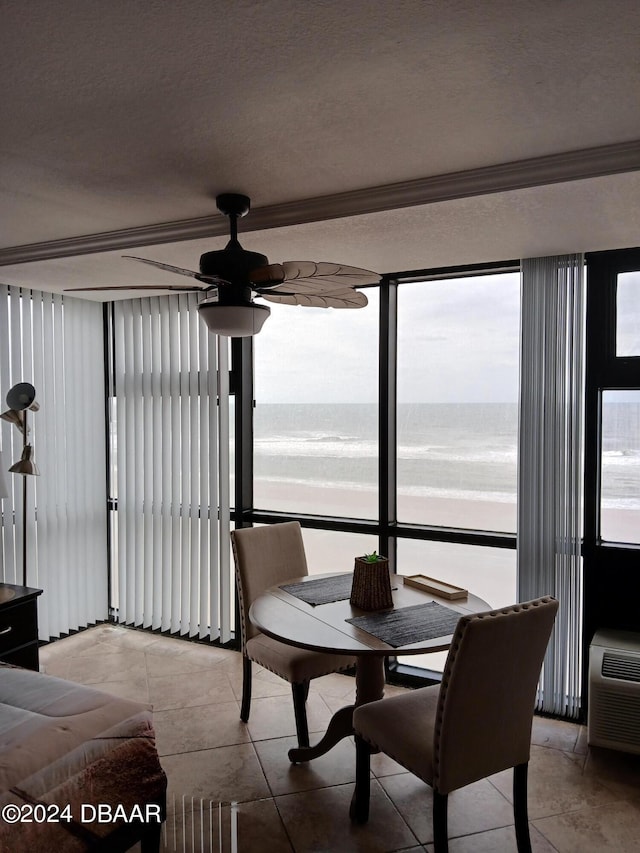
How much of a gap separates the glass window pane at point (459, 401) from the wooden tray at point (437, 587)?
30.6 inches

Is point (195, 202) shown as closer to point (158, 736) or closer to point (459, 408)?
point (459, 408)

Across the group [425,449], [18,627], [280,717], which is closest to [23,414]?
[18,627]

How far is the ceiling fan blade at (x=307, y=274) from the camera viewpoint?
2.01m

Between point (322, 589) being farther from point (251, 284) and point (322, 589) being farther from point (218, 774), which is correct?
point (251, 284)

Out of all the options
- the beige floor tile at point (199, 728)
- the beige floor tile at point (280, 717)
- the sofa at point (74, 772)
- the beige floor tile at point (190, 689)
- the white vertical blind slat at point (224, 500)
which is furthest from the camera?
the white vertical blind slat at point (224, 500)

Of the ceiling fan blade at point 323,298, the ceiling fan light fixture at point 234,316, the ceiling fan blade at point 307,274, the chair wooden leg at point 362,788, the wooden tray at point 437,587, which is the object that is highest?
the ceiling fan blade at point 307,274

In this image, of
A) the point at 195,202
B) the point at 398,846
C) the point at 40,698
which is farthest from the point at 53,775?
the point at 195,202

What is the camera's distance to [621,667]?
9.43 feet

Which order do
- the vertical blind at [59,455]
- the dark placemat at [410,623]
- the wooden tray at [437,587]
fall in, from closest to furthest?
the dark placemat at [410,623] → the wooden tray at [437,587] → the vertical blind at [59,455]

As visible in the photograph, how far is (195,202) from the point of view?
257 centimetres

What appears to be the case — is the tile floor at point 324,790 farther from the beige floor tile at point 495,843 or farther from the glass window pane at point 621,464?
the glass window pane at point 621,464

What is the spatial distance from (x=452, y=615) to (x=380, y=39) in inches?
80.9

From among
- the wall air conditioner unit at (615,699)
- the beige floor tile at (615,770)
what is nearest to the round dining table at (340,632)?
the wall air conditioner unit at (615,699)

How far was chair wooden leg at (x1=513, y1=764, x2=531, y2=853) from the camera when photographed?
2234mm
